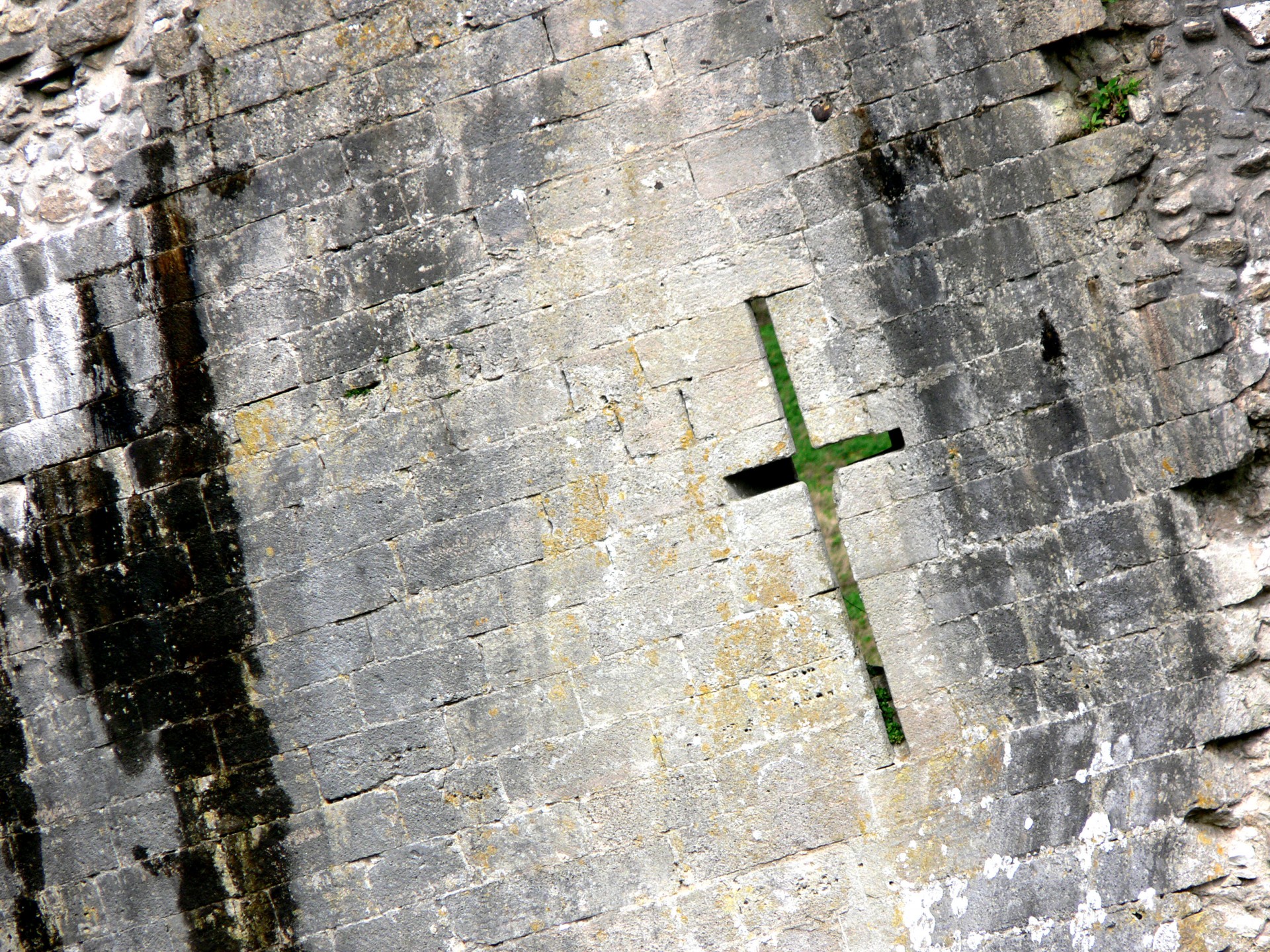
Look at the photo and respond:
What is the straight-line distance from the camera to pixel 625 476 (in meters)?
3.60

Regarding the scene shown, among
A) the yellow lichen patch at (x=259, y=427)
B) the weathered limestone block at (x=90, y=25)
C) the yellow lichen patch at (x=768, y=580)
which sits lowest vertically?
the yellow lichen patch at (x=768, y=580)

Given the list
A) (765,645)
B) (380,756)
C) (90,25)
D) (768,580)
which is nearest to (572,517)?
(768,580)

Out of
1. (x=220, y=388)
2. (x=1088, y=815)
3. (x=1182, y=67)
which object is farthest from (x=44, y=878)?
(x=1182, y=67)

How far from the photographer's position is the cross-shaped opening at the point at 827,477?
3646 millimetres

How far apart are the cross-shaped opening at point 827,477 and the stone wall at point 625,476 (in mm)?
147

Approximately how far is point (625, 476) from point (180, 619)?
1.98 metres

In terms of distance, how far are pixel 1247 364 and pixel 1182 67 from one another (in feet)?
3.87

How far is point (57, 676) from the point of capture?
381 centimetres

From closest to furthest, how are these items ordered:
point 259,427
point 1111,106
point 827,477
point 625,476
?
point 1111,106 < point 625,476 < point 259,427 < point 827,477

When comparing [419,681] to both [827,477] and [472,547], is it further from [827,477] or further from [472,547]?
[827,477]

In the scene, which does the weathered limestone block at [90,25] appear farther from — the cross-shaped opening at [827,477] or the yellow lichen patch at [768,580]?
the yellow lichen patch at [768,580]

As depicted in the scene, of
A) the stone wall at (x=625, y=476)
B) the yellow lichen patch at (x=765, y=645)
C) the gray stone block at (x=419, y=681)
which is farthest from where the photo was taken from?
the gray stone block at (x=419, y=681)

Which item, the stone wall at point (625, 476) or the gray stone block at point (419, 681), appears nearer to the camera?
the stone wall at point (625, 476)

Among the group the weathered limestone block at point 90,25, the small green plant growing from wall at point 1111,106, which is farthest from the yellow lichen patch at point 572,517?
the weathered limestone block at point 90,25
